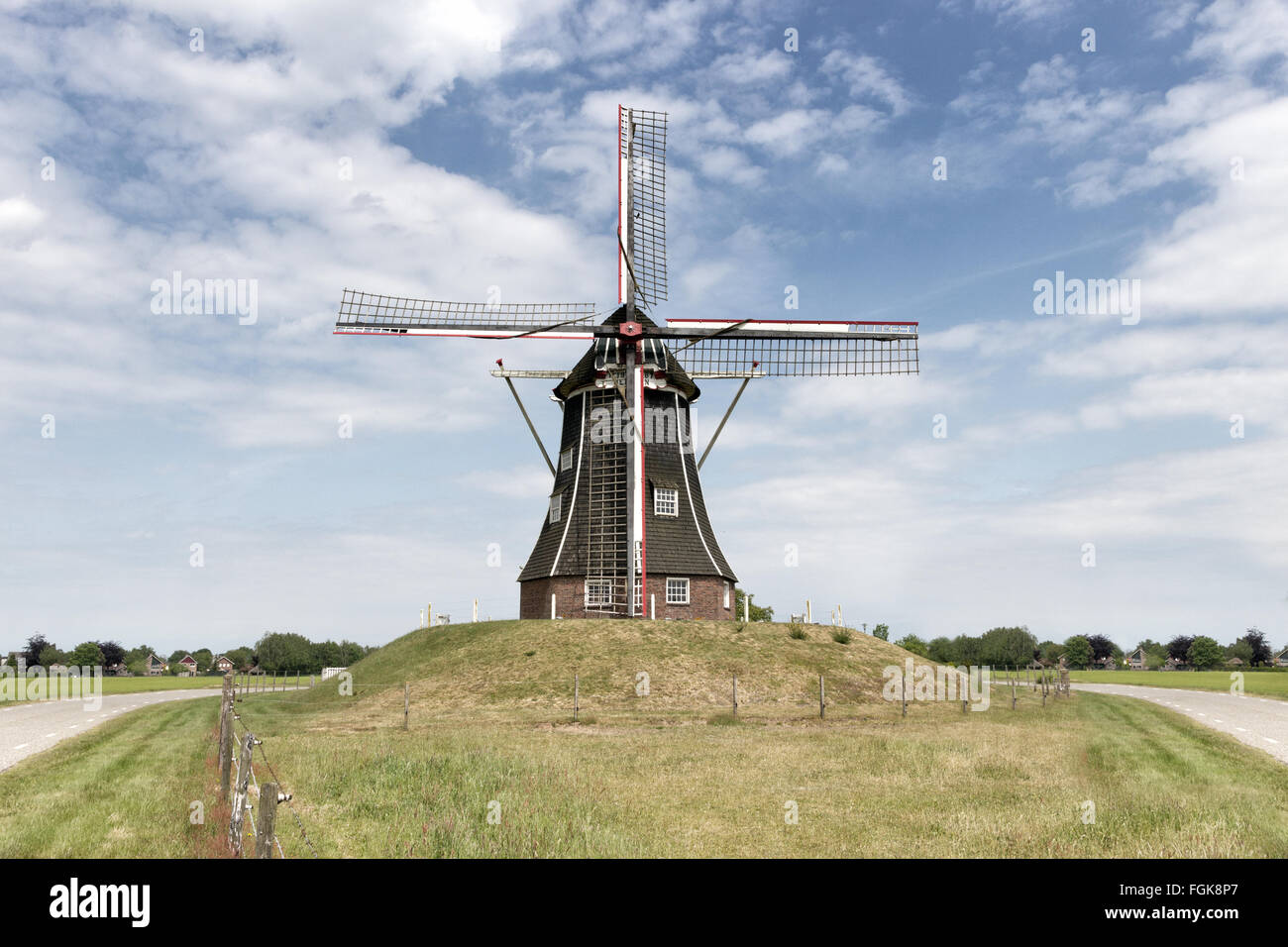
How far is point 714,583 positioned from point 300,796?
94.5 ft

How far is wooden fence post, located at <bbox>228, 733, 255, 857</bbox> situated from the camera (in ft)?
33.4

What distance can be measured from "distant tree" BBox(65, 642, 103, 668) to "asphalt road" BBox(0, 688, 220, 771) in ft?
395

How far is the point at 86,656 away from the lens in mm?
148125

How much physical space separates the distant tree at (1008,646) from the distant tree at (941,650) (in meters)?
6.08

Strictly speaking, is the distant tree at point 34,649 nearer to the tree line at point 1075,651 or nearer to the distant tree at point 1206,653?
the tree line at point 1075,651

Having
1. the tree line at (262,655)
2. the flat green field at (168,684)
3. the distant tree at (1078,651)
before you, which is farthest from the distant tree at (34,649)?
the distant tree at (1078,651)

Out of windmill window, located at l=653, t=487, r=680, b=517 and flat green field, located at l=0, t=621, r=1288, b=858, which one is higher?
windmill window, located at l=653, t=487, r=680, b=517

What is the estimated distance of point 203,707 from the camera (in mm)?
38625

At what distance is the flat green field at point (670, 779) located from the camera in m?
11.5

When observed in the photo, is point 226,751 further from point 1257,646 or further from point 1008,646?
point 1257,646

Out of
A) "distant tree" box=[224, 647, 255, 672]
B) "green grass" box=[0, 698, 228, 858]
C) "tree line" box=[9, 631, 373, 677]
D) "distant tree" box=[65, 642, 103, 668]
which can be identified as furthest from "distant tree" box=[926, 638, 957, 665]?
"distant tree" box=[65, 642, 103, 668]

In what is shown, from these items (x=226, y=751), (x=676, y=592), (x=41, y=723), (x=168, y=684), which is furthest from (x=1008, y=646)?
(x=226, y=751)

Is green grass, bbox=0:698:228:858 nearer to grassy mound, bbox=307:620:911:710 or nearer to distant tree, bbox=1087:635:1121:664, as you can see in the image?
grassy mound, bbox=307:620:911:710

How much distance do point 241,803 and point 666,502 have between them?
32391 millimetres
